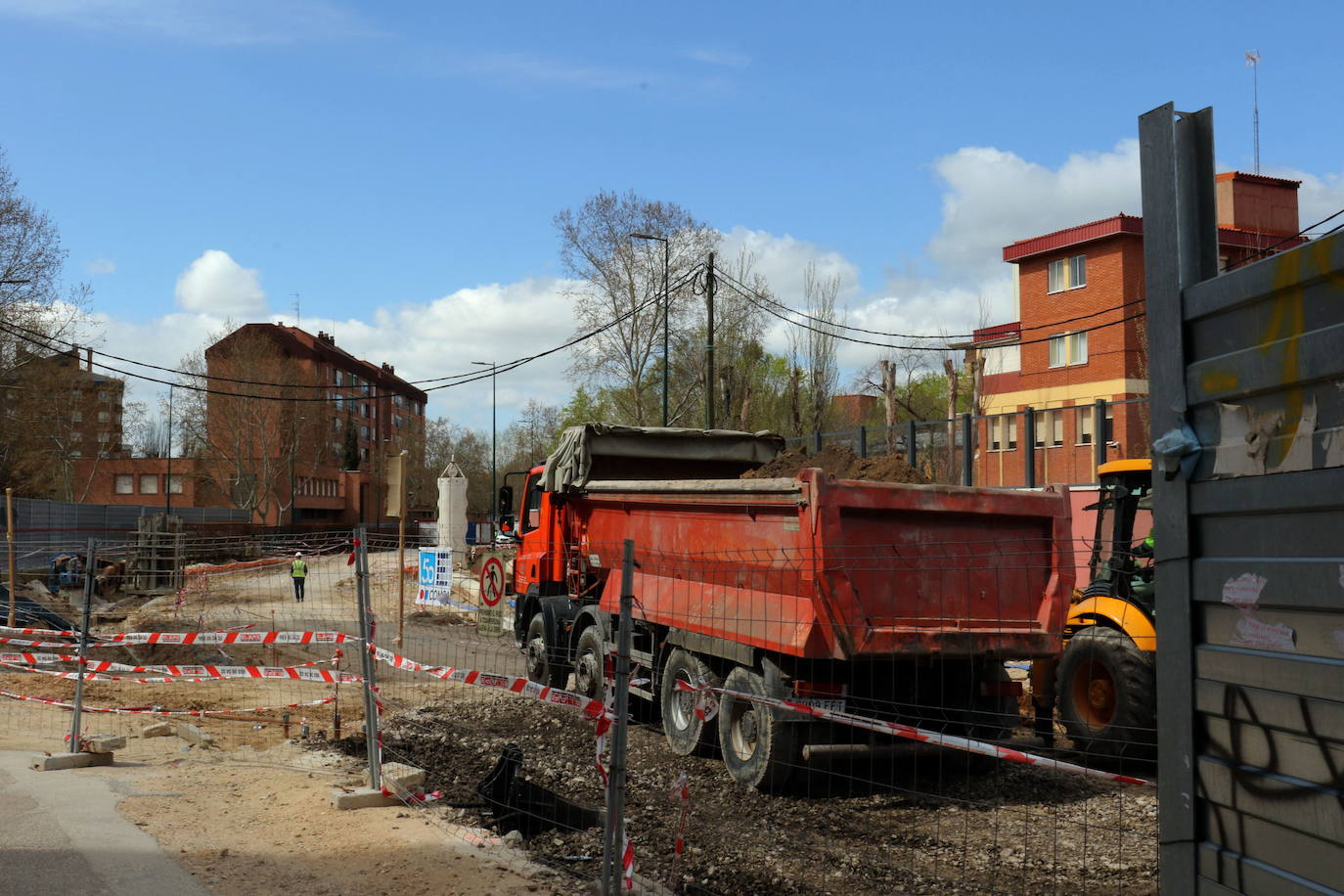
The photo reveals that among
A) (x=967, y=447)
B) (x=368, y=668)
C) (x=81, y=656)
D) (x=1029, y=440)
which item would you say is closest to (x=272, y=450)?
(x=967, y=447)

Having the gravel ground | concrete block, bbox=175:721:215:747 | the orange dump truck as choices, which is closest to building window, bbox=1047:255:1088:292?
the orange dump truck

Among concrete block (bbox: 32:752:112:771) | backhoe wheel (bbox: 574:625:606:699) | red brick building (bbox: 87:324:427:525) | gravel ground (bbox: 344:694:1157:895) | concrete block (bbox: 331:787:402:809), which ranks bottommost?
gravel ground (bbox: 344:694:1157:895)

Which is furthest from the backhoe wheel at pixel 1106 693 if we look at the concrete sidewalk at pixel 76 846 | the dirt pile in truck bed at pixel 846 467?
the concrete sidewalk at pixel 76 846

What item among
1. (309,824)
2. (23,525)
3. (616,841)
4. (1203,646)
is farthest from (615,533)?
(23,525)

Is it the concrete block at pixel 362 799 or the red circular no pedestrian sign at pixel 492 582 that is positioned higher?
the red circular no pedestrian sign at pixel 492 582

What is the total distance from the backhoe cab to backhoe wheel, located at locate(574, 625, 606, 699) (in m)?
4.25

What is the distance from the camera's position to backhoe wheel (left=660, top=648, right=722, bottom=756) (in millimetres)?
9258

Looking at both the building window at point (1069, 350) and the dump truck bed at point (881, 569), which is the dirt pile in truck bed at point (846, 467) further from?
the building window at point (1069, 350)

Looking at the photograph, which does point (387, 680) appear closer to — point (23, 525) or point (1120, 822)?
point (1120, 822)

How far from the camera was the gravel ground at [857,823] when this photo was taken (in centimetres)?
620

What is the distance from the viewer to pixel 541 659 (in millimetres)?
13172

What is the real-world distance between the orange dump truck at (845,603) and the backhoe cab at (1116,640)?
0.66 meters

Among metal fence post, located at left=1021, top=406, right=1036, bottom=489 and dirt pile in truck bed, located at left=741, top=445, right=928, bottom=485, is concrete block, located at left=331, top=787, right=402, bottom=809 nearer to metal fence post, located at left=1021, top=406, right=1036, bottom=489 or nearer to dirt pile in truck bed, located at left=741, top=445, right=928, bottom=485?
dirt pile in truck bed, located at left=741, top=445, right=928, bottom=485

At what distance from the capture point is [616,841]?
5.03 metres
